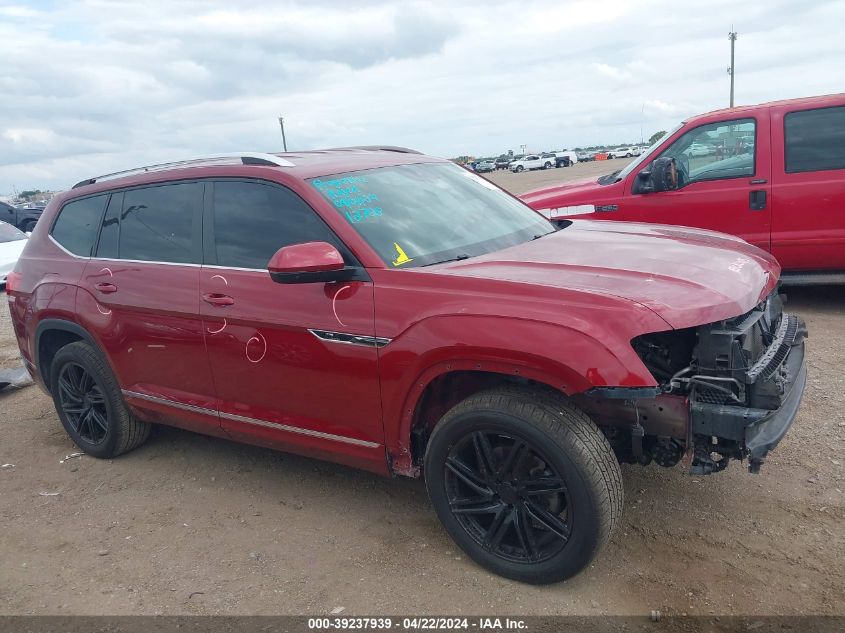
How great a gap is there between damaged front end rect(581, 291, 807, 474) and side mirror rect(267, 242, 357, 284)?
122 cm

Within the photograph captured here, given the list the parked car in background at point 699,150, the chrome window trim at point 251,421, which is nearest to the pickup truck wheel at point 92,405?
the chrome window trim at point 251,421

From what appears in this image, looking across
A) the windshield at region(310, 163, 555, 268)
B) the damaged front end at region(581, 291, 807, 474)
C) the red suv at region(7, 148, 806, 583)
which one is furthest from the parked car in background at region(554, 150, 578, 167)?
the damaged front end at region(581, 291, 807, 474)

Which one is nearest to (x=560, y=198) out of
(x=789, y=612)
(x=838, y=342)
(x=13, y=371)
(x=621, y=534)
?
(x=838, y=342)

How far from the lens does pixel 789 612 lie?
274 centimetres

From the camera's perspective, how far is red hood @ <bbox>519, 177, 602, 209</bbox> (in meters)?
7.13

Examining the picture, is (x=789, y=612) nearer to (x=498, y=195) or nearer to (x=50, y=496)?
(x=498, y=195)

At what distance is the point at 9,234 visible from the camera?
13.7 meters

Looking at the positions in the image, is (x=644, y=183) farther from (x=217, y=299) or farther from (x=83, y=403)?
(x=83, y=403)

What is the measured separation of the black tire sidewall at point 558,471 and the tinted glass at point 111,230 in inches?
99.6

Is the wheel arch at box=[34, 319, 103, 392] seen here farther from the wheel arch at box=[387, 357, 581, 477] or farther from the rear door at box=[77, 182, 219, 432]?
the wheel arch at box=[387, 357, 581, 477]

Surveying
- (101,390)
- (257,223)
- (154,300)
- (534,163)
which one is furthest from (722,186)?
(534,163)

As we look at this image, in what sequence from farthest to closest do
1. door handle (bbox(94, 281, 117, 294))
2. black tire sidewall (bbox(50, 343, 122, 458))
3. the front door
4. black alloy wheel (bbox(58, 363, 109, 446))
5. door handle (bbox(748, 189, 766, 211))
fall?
1. door handle (bbox(748, 189, 766, 211))
2. black alloy wheel (bbox(58, 363, 109, 446))
3. black tire sidewall (bbox(50, 343, 122, 458))
4. door handle (bbox(94, 281, 117, 294))
5. the front door

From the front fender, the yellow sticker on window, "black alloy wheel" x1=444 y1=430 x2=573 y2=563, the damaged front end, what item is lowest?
"black alloy wheel" x1=444 y1=430 x2=573 y2=563

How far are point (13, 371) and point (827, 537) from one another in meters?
6.89
